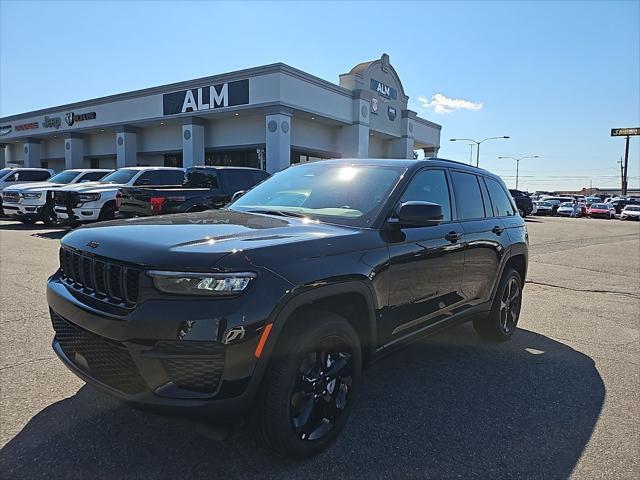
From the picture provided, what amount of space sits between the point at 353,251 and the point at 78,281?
166 cm

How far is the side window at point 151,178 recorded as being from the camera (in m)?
14.0

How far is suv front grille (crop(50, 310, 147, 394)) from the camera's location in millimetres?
2365

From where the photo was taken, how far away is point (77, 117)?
3516 centimetres

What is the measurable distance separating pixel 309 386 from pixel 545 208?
42.9 metres

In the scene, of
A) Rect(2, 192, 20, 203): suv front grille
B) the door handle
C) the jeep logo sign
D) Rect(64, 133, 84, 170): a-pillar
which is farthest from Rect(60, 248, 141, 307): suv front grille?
Rect(64, 133, 84, 170): a-pillar

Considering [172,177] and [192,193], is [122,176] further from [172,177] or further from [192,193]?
[192,193]

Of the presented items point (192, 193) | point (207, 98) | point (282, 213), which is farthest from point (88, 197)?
point (207, 98)

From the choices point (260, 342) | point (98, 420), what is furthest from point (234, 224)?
point (98, 420)

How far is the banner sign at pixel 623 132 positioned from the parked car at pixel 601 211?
58288 millimetres

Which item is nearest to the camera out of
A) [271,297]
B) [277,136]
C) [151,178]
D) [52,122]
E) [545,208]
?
[271,297]

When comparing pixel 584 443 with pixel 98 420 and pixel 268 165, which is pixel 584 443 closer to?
pixel 98 420

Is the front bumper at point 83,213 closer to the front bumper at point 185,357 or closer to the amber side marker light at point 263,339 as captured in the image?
the front bumper at point 185,357

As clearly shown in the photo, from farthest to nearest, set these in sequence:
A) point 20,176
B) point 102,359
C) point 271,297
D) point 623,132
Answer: point 623,132 < point 20,176 < point 102,359 < point 271,297

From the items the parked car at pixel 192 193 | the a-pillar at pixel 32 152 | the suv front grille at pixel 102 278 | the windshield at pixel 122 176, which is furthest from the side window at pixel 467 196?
the a-pillar at pixel 32 152
